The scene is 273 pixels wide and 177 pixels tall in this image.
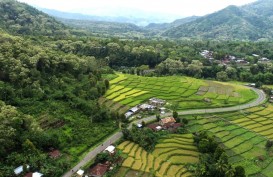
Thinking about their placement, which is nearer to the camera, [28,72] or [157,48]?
[28,72]

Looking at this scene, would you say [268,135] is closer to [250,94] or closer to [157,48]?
[250,94]

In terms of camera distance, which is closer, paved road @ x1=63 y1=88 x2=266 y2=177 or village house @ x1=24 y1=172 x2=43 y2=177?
village house @ x1=24 y1=172 x2=43 y2=177

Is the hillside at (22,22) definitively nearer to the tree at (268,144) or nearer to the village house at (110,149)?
the village house at (110,149)

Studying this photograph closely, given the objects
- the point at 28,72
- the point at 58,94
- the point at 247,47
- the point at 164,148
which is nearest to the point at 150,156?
A: the point at 164,148

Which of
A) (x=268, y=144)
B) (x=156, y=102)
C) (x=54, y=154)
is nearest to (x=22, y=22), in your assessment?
(x=156, y=102)

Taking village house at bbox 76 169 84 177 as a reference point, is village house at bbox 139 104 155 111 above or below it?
above

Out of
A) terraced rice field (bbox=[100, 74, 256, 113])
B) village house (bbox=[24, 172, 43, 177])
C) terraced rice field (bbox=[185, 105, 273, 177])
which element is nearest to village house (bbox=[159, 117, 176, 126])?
terraced rice field (bbox=[185, 105, 273, 177])

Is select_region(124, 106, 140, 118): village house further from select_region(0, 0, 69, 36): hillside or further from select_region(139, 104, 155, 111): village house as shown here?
select_region(0, 0, 69, 36): hillside

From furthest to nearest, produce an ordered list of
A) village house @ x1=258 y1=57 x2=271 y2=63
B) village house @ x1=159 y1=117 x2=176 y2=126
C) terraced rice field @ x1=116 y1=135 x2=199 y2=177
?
village house @ x1=258 y1=57 x2=271 y2=63, village house @ x1=159 y1=117 x2=176 y2=126, terraced rice field @ x1=116 y1=135 x2=199 y2=177
